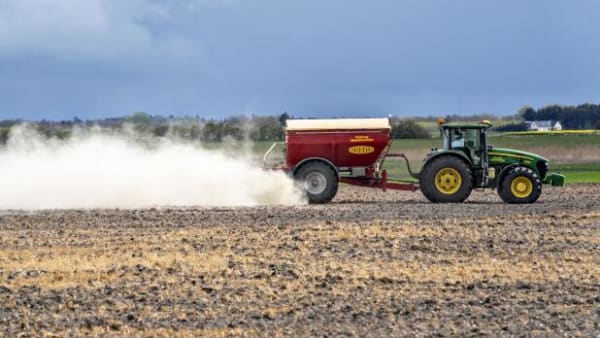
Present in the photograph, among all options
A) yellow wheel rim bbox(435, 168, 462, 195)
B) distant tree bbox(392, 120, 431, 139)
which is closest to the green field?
distant tree bbox(392, 120, 431, 139)

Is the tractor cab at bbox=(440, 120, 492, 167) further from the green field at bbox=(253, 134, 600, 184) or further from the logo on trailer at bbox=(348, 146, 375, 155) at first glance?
the green field at bbox=(253, 134, 600, 184)

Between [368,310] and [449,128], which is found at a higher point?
Answer: [449,128]

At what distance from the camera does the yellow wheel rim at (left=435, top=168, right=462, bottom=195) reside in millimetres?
27484

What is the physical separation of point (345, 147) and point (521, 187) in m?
4.67

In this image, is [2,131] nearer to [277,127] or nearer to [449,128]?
[277,127]

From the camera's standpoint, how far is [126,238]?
20.3m

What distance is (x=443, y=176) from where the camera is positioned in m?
27.6

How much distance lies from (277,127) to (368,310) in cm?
2543

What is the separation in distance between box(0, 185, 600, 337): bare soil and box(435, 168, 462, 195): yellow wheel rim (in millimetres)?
2362

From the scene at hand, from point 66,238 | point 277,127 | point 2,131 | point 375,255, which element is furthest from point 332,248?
point 2,131

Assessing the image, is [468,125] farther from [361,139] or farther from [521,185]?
[361,139]

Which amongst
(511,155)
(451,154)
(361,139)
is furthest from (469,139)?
(361,139)

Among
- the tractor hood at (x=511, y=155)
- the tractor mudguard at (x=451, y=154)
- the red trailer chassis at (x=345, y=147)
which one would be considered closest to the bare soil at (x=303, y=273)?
the tractor mudguard at (x=451, y=154)

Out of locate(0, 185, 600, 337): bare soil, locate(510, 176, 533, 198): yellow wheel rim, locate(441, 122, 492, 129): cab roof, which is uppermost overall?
locate(441, 122, 492, 129): cab roof
